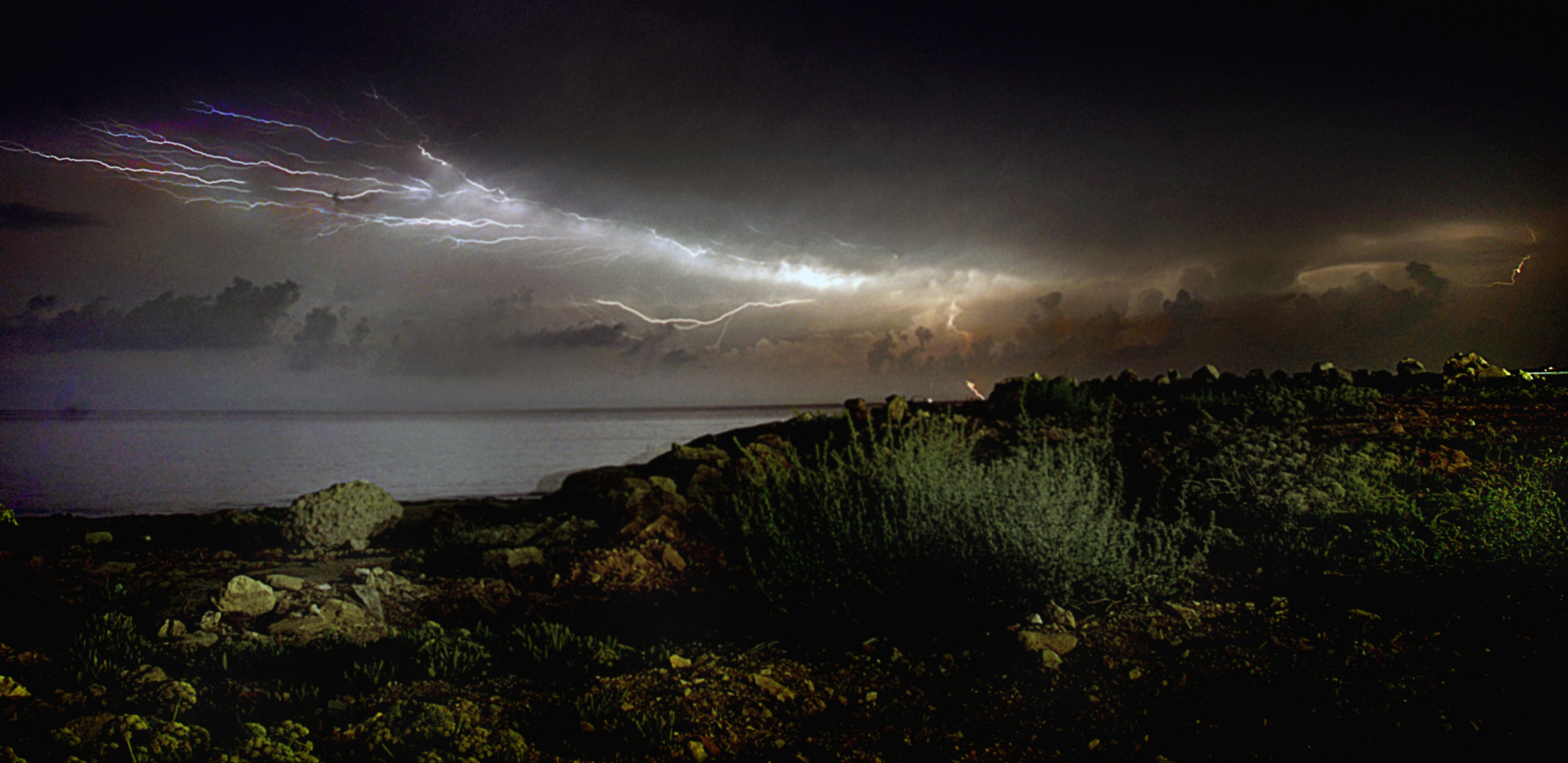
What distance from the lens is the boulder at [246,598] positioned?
4523 millimetres

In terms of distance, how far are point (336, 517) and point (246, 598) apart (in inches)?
94.9

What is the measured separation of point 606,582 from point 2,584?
389 centimetres

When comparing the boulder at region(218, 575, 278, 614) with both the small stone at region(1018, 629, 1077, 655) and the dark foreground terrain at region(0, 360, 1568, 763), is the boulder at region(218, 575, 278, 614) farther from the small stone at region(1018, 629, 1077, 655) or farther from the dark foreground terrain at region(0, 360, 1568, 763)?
the small stone at region(1018, 629, 1077, 655)

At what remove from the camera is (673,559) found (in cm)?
560

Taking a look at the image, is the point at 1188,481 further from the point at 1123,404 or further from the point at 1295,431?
the point at 1123,404

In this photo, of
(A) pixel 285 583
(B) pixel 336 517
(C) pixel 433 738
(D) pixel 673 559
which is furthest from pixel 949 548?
(B) pixel 336 517

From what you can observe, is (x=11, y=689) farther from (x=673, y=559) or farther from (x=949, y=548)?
(x=949, y=548)

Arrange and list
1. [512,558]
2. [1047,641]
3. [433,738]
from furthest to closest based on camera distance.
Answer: [512,558] < [1047,641] < [433,738]

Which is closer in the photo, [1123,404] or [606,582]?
[606,582]

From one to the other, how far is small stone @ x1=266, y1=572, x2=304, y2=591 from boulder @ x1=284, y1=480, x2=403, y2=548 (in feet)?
5.72

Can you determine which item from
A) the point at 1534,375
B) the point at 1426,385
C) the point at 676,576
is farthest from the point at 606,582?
the point at 1534,375

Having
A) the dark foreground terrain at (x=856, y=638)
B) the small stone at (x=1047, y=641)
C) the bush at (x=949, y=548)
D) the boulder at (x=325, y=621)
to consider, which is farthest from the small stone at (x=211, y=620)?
the small stone at (x=1047, y=641)

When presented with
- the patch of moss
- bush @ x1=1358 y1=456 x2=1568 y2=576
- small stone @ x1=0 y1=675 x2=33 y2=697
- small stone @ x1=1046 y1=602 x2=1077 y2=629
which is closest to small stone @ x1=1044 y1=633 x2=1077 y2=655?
small stone @ x1=1046 y1=602 x2=1077 y2=629

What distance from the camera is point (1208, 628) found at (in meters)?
3.79
